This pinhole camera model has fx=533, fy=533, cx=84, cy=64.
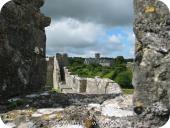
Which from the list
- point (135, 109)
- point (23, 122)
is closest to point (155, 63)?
point (135, 109)

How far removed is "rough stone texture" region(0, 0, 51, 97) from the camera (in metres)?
6.93

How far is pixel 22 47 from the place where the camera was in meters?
7.30

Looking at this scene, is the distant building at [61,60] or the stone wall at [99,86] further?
the distant building at [61,60]

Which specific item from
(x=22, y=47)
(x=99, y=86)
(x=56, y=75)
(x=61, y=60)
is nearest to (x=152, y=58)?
(x=22, y=47)

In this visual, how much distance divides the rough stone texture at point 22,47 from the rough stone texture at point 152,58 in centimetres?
209

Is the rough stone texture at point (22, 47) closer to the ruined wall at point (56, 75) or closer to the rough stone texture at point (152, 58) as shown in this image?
the rough stone texture at point (152, 58)

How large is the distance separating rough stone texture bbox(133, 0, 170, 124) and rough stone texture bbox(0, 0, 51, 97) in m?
2.09

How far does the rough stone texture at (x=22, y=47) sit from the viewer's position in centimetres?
693

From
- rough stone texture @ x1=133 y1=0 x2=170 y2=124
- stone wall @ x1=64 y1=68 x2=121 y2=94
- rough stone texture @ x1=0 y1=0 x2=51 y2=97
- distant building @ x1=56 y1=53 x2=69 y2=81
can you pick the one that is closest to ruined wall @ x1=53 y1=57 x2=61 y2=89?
distant building @ x1=56 y1=53 x2=69 y2=81

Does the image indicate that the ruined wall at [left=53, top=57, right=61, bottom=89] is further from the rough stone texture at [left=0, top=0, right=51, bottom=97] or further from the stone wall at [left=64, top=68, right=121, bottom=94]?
the rough stone texture at [left=0, top=0, right=51, bottom=97]

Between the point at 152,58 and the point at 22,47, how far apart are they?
7.97 feet

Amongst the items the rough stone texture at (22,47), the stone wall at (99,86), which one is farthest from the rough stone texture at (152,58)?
the stone wall at (99,86)

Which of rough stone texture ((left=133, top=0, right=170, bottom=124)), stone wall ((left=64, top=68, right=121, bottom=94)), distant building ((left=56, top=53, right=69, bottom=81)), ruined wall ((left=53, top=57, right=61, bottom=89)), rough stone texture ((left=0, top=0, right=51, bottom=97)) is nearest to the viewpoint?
rough stone texture ((left=133, top=0, right=170, bottom=124))

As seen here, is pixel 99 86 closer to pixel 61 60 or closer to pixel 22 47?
pixel 22 47
